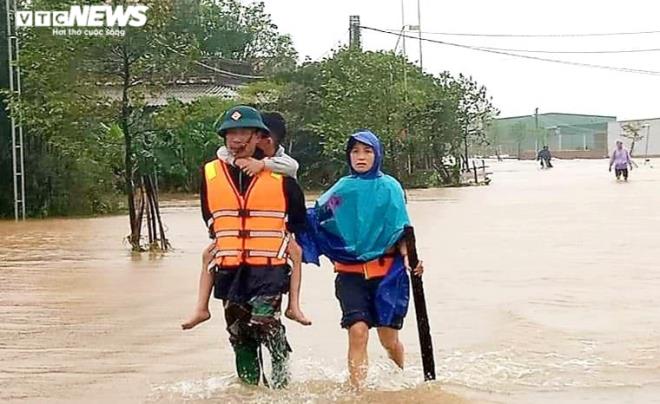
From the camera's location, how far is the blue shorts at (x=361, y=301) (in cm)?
612

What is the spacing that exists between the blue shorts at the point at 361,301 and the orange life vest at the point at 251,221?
1.73 feet

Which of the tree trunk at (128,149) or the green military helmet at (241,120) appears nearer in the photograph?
the green military helmet at (241,120)

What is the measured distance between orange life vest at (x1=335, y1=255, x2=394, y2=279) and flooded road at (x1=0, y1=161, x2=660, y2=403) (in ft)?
2.20

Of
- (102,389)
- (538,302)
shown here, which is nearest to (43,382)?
(102,389)

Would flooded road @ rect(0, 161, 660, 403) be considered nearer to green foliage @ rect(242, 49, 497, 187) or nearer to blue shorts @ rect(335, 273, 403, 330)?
blue shorts @ rect(335, 273, 403, 330)

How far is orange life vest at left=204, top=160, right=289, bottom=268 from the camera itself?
18.8 ft

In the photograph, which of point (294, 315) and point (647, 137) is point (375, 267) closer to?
point (294, 315)

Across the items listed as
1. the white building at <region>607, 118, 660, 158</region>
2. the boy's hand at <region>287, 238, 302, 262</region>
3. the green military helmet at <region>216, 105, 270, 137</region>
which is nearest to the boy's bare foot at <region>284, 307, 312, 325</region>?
the boy's hand at <region>287, 238, 302, 262</region>

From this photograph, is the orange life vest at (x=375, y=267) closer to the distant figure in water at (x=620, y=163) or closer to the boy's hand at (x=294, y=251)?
the boy's hand at (x=294, y=251)

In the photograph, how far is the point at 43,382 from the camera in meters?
6.80

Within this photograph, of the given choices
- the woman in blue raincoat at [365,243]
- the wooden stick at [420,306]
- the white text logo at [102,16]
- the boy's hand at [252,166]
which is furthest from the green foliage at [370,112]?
the boy's hand at [252,166]

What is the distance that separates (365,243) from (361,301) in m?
0.31

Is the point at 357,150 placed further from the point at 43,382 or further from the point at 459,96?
the point at 459,96

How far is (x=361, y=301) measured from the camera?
6129 millimetres
